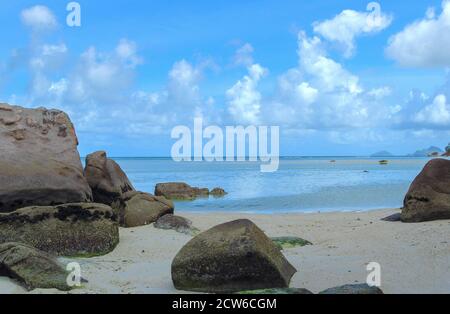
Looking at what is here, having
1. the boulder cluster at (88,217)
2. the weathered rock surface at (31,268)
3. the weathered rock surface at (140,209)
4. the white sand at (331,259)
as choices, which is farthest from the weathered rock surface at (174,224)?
the weathered rock surface at (31,268)

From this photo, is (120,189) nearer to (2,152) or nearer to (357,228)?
(2,152)

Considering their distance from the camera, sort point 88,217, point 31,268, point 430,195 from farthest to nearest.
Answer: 1. point 430,195
2. point 88,217
3. point 31,268

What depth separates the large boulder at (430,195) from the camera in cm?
1477

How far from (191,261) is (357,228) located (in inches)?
329

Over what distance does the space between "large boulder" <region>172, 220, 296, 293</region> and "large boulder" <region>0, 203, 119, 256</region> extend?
4.16 meters

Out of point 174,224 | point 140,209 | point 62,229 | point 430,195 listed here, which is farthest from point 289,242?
point 62,229

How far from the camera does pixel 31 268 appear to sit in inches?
348

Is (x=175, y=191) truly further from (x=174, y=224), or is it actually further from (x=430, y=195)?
(x=430, y=195)

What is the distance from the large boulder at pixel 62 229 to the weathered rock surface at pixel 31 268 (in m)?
2.68

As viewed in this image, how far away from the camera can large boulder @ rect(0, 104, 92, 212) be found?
41.5ft

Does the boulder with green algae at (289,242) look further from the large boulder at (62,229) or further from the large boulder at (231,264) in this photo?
the large boulder at (231,264)

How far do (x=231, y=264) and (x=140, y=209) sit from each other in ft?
27.9

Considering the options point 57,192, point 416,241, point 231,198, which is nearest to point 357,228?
point 416,241

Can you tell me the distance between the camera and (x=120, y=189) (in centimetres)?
1731
